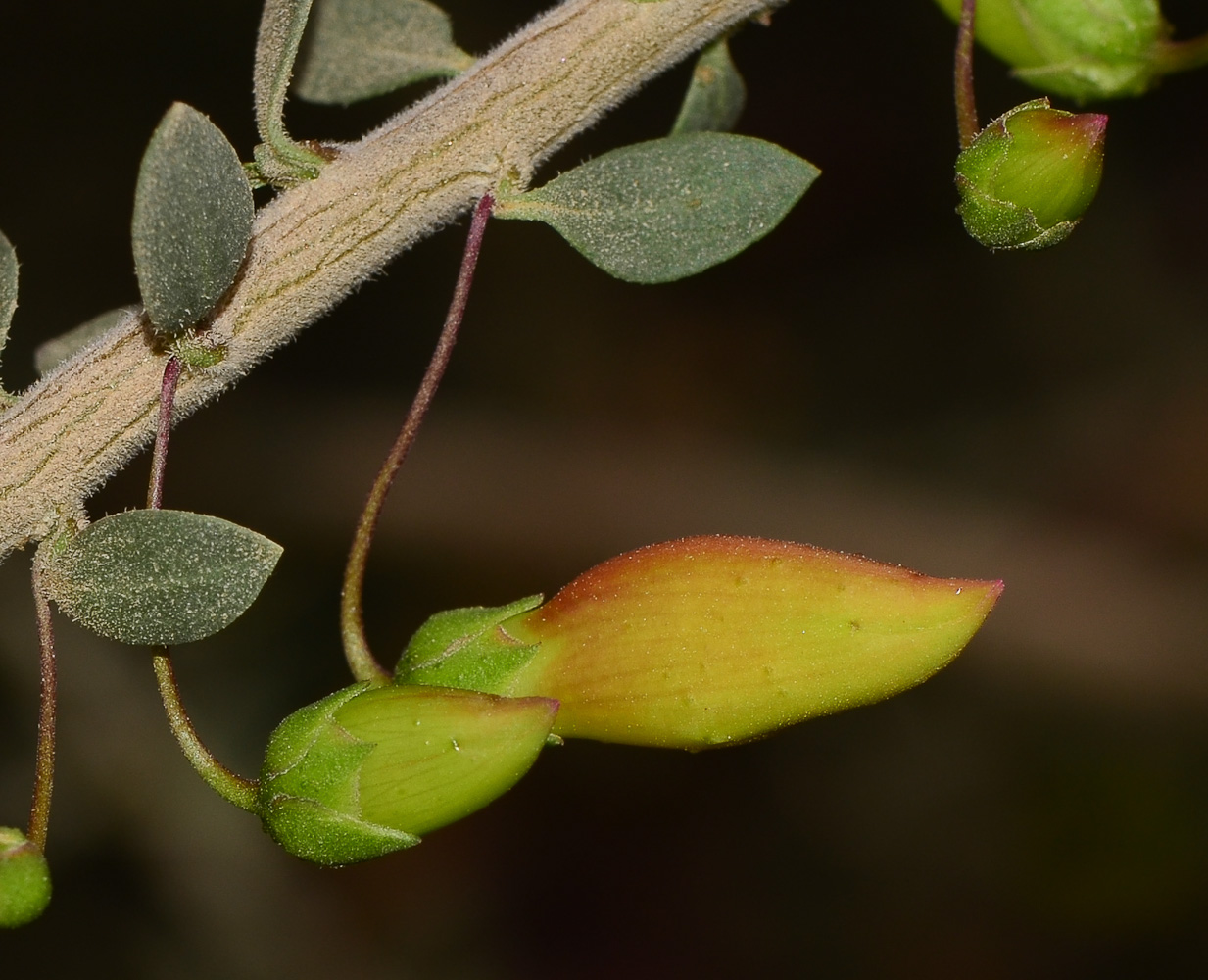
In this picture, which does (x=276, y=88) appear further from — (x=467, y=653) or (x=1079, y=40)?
(x=1079, y=40)

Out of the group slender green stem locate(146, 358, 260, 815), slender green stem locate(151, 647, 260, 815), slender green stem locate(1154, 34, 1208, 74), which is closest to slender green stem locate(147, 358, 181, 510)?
slender green stem locate(146, 358, 260, 815)

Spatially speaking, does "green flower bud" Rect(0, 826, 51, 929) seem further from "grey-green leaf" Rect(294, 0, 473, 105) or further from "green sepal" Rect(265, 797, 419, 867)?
"grey-green leaf" Rect(294, 0, 473, 105)

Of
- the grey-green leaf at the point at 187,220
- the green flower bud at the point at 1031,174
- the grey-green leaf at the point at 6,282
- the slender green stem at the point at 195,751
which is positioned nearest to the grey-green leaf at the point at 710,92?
the green flower bud at the point at 1031,174

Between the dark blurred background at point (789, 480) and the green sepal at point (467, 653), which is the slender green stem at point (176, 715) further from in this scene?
the dark blurred background at point (789, 480)

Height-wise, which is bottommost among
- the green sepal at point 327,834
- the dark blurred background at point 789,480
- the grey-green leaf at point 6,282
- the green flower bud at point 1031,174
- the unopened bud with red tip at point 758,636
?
the dark blurred background at point 789,480

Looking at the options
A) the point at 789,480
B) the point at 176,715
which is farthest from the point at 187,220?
the point at 789,480

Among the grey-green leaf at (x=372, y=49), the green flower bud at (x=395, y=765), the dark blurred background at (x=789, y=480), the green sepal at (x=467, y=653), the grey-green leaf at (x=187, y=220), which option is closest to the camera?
the grey-green leaf at (x=187, y=220)
